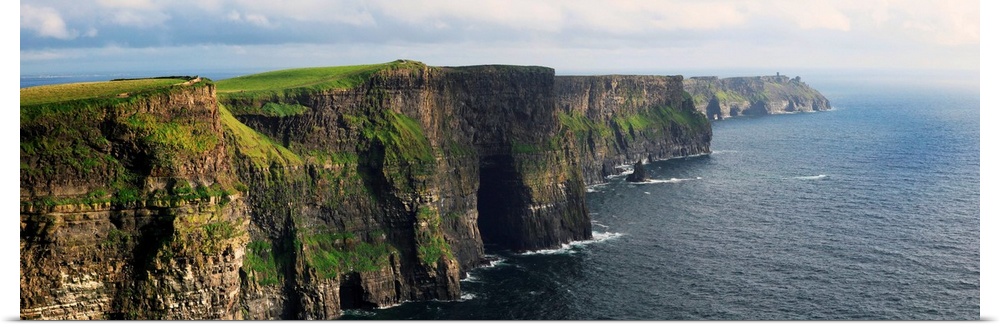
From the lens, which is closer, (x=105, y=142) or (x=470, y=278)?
(x=105, y=142)

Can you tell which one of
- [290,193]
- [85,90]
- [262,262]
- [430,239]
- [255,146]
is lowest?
[262,262]

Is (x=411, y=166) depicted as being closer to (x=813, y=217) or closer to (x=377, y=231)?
(x=377, y=231)

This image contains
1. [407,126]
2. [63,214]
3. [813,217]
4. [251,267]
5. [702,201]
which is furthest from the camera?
[702,201]

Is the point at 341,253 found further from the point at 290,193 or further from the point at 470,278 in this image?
the point at 470,278

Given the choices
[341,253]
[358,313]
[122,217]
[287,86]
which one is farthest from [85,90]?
[358,313]

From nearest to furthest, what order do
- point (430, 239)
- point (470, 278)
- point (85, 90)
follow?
point (85, 90)
point (430, 239)
point (470, 278)

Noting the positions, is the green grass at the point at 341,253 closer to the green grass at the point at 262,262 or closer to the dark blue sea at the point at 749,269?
the green grass at the point at 262,262

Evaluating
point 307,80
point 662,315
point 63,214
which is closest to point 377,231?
point 307,80
